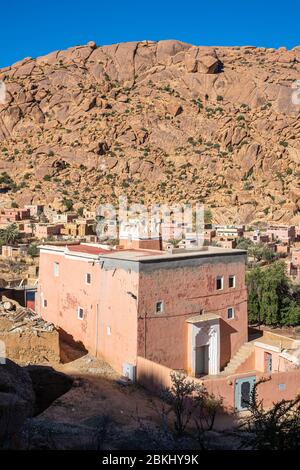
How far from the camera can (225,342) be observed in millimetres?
19281

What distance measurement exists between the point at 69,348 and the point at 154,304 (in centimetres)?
375

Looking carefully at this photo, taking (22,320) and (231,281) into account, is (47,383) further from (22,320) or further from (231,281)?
(231,281)

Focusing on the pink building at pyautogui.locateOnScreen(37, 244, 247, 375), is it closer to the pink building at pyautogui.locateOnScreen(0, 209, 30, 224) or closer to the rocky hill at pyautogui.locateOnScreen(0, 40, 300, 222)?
the pink building at pyautogui.locateOnScreen(0, 209, 30, 224)

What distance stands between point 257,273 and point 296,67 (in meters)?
83.9

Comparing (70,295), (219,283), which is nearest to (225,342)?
(219,283)

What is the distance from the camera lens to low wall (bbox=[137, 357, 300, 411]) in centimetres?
1524

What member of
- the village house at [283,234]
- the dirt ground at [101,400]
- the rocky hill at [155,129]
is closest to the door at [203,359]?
the dirt ground at [101,400]

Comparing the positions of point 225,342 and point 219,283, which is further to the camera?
point 225,342

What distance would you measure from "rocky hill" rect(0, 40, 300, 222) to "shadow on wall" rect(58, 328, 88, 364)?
50.3 metres

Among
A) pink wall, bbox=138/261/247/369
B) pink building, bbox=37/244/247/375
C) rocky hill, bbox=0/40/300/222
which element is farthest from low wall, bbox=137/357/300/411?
rocky hill, bbox=0/40/300/222

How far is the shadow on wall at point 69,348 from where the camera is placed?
17.4 m

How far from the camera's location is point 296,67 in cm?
10294

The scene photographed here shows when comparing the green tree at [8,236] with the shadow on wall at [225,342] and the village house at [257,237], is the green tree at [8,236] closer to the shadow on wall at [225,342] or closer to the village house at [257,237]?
the village house at [257,237]

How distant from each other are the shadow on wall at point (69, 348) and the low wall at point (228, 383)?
244cm
